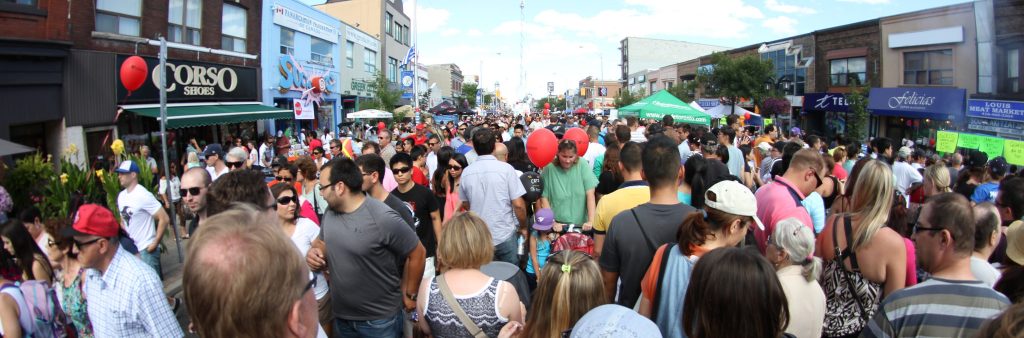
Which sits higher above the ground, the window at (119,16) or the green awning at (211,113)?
the window at (119,16)

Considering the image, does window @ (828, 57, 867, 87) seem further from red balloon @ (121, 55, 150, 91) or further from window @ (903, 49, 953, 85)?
red balloon @ (121, 55, 150, 91)

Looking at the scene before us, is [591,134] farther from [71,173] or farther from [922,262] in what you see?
[71,173]

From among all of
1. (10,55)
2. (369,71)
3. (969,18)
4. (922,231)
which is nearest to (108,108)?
(10,55)

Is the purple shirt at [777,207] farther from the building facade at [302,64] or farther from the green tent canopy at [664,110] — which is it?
the building facade at [302,64]

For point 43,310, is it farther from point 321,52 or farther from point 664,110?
point 321,52

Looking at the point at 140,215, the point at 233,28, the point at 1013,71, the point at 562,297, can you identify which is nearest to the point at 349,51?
the point at 233,28

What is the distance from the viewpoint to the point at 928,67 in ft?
69.9

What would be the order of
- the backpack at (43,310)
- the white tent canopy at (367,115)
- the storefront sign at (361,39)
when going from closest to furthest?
the backpack at (43,310) → the white tent canopy at (367,115) → the storefront sign at (361,39)

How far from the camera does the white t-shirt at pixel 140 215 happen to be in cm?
551

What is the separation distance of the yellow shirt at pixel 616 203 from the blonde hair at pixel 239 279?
2.71m

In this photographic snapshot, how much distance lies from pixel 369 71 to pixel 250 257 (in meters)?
32.8

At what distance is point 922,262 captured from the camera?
2.49m

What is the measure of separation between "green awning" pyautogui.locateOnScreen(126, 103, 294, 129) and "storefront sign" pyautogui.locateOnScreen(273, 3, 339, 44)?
13.5 feet

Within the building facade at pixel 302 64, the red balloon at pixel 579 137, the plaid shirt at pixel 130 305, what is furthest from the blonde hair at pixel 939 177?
the building facade at pixel 302 64
